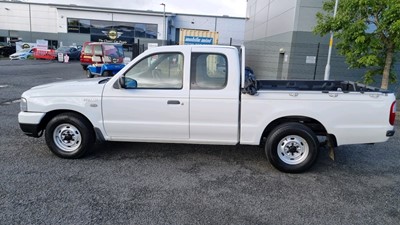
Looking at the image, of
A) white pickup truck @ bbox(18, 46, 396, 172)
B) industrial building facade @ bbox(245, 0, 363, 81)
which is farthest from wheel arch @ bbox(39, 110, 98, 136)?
industrial building facade @ bbox(245, 0, 363, 81)

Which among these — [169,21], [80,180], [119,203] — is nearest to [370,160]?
[119,203]

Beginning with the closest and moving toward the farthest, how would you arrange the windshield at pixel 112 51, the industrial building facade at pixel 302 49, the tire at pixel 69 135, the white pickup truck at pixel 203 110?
the white pickup truck at pixel 203 110 < the tire at pixel 69 135 < the industrial building facade at pixel 302 49 < the windshield at pixel 112 51

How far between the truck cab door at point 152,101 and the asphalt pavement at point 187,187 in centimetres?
59

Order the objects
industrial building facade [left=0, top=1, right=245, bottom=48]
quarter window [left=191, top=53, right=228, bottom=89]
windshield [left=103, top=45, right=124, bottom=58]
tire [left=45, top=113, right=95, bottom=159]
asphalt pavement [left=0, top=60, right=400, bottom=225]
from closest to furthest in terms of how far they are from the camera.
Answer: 1. asphalt pavement [left=0, top=60, right=400, bottom=225]
2. quarter window [left=191, top=53, right=228, bottom=89]
3. tire [left=45, top=113, right=95, bottom=159]
4. windshield [left=103, top=45, right=124, bottom=58]
5. industrial building facade [left=0, top=1, right=245, bottom=48]

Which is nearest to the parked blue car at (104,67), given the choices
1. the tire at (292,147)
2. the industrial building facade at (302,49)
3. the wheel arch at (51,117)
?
the industrial building facade at (302,49)

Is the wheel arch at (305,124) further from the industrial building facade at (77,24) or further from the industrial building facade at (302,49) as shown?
the industrial building facade at (77,24)

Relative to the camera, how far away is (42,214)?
307cm

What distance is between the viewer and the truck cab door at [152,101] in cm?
429

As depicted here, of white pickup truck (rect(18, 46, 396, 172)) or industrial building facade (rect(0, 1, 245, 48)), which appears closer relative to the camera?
white pickup truck (rect(18, 46, 396, 172))

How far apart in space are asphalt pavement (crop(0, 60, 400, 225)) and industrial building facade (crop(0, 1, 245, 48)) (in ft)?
134

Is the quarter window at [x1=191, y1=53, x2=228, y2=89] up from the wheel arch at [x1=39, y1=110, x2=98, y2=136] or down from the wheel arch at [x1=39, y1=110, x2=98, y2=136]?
up

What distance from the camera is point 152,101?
4.29 metres

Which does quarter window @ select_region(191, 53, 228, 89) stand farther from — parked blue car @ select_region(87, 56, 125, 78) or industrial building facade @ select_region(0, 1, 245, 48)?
industrial building facade @ select_region(0, 1, 245, 48)

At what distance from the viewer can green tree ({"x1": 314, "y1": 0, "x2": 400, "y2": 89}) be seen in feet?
25.6
